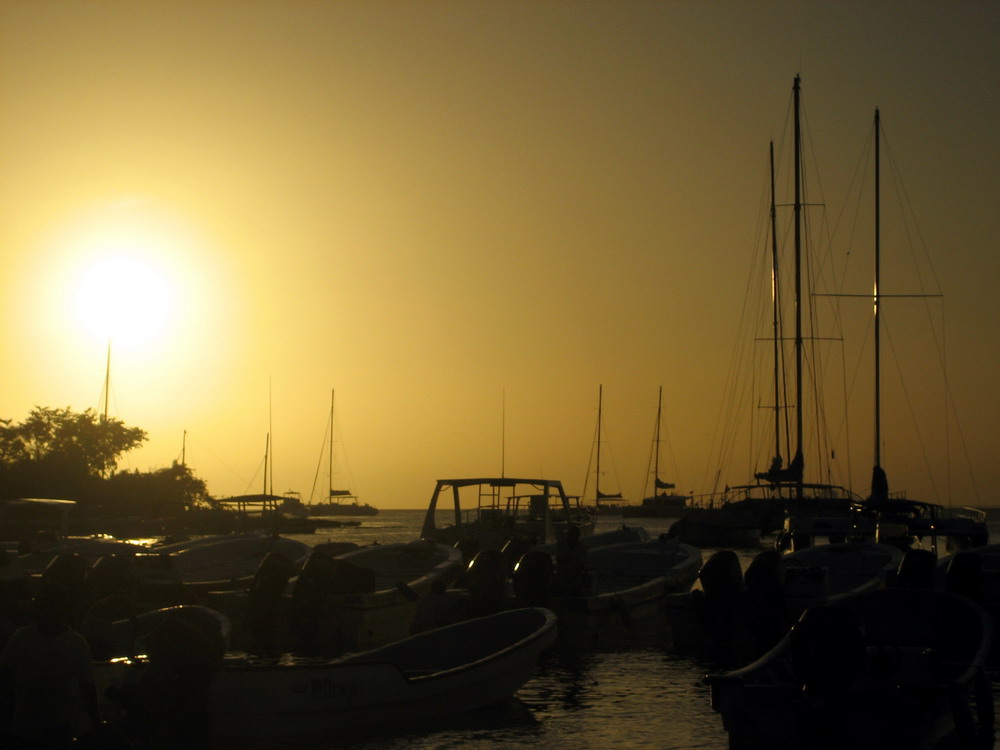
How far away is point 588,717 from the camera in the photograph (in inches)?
632

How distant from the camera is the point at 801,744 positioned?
9.41 m

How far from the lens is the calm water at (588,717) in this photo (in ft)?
46.4

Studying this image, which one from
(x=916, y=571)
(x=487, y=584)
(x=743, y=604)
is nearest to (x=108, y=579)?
(x=487, y=584)

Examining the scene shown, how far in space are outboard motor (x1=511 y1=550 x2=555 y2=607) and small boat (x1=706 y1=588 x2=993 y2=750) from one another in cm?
860

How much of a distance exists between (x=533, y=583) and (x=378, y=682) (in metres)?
7.15

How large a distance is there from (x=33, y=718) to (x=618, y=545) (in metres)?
21.6

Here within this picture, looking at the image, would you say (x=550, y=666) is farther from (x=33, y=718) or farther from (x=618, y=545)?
(x=33, y=718)

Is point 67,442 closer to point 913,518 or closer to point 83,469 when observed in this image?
point 83,469

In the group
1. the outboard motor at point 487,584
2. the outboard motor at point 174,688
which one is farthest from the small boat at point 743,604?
the outboard motor at point 174,688

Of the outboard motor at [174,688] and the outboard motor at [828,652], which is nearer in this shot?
the outboard motor at [828,652]

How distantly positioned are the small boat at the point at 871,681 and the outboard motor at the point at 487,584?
871 cm

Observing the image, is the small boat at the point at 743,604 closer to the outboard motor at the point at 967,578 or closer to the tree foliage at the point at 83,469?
the outboard motor at the point at 967,578

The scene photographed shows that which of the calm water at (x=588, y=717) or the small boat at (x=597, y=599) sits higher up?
the small boat at (x=597, y=599)

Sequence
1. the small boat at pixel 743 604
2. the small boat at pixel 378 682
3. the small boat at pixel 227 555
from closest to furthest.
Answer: the small boat at pixel 378 682, the small boat at pixel 743 604, the small boat at pixel 227 555
